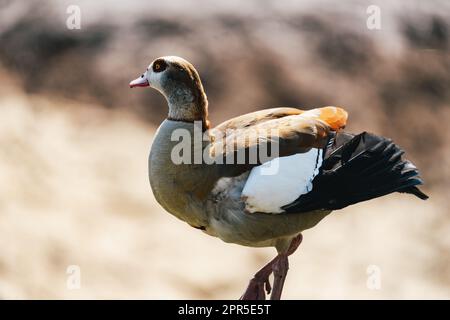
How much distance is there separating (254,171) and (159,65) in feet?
1.70

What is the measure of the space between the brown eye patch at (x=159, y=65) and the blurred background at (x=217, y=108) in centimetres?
231

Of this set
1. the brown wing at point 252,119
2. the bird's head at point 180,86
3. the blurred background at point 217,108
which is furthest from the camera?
the blurred background at point 217,108

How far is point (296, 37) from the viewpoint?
21.7 ft

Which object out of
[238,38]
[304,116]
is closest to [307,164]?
[304,116]

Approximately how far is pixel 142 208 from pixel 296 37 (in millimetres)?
1918

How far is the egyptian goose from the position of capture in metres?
3.04

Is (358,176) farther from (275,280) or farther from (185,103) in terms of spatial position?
(185,103)

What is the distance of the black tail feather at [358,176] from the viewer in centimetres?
308

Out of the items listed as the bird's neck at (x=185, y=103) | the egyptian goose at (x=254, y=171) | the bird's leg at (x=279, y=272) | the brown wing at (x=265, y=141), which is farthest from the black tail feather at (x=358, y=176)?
the bird's neck at (x=185, y=103)

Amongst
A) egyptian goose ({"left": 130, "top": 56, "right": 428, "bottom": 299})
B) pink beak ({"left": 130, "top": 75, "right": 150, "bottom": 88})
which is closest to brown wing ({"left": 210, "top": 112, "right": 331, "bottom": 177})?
egyptian goose ({"left": 130, "top": 56, "right": 428, "bottom": 299})

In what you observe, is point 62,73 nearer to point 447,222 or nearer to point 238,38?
point 238,38

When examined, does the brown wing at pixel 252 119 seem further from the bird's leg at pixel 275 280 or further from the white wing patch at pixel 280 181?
the bird's leg at pixel 275 280

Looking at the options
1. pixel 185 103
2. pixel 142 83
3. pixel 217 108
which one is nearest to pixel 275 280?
pixel 185 103

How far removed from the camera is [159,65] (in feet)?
10.0
